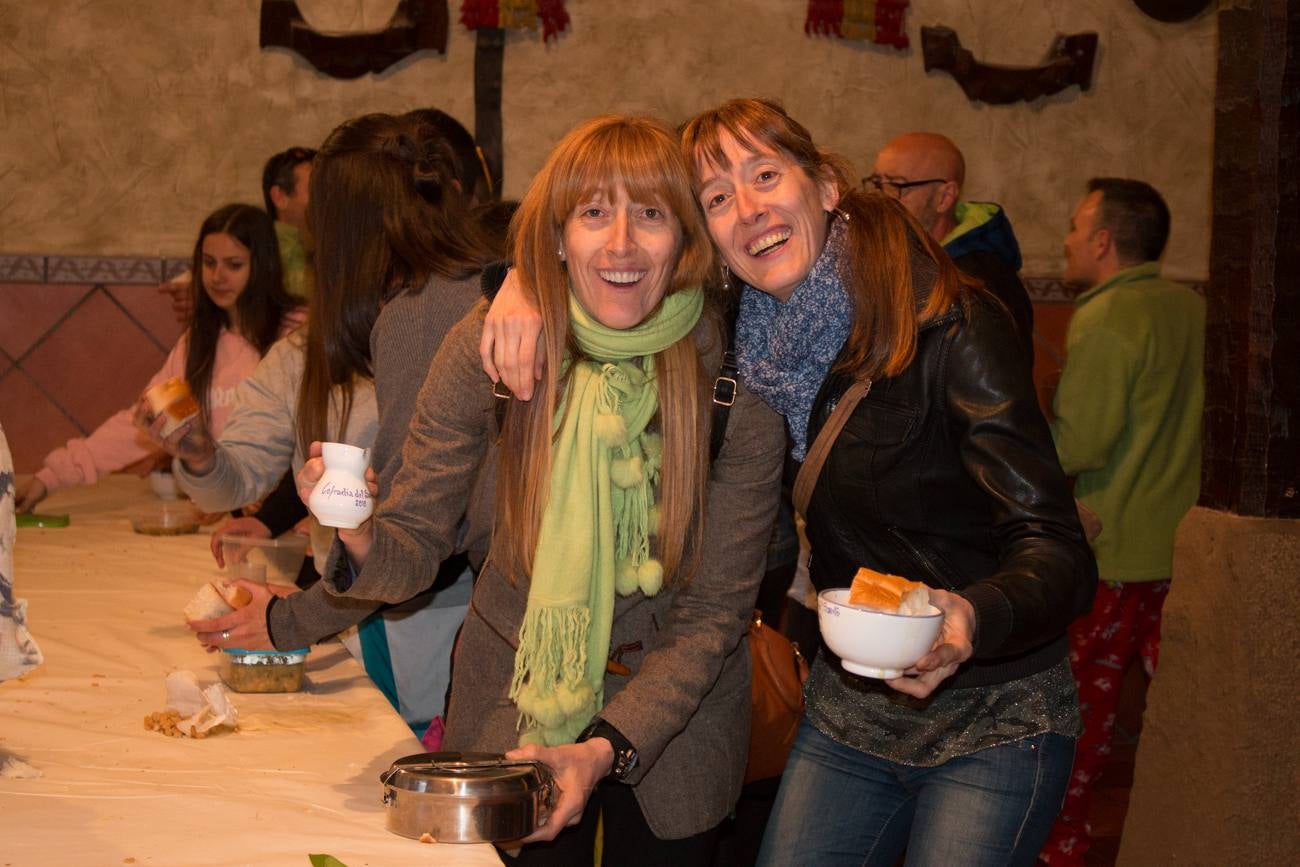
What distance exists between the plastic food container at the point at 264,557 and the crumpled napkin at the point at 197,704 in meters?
0.36

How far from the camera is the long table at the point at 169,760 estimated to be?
5.50 feet

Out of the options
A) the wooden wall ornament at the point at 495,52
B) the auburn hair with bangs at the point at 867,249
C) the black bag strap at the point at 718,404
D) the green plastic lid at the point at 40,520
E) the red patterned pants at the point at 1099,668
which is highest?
the wooden wall ornament at the point at 495,52

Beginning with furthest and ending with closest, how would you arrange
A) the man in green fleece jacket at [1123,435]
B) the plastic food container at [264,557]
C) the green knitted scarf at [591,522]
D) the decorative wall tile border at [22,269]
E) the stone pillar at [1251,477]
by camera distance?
the decorative wall tile border at [22,269]
the man in green fleece jacket at [1123,435]
the stone pillar at [1251,477]
the plastic food container at [264,557]
the green knitted scarf at [591,522]

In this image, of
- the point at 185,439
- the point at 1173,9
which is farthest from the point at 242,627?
the point at 1173,9

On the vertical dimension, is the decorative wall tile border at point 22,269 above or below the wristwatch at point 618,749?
above

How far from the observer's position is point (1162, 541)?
13.7ft

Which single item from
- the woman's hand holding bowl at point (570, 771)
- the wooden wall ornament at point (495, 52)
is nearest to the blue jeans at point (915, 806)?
the woman's hand holding bowl at point (570, 771)

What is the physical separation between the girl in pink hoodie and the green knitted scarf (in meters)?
2.48

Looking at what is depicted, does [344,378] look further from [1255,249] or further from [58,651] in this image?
[1255,249]

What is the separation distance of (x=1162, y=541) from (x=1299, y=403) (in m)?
1.09

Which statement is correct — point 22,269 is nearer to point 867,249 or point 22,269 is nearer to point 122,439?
point 122,439

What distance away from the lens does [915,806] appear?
6.79ft

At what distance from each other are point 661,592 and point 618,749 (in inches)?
12.0

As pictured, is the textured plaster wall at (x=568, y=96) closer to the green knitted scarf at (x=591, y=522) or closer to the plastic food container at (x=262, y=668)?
the plastic food container at (x=262, y=668)
